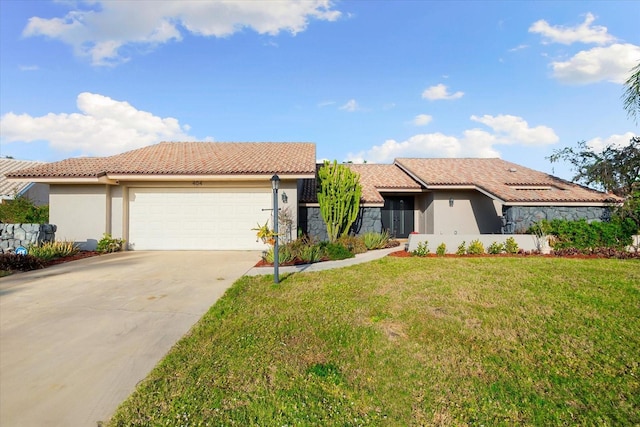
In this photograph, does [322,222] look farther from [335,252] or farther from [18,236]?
[18,236]

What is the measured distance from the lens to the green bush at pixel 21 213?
46.6ft

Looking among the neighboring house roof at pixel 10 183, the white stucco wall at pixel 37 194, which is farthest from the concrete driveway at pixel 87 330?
the white stucco wall at pixel 37 194

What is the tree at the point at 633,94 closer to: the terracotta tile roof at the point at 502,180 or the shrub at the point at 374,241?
the terracotta tile roof at the point at 502,180

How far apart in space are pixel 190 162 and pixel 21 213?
26.1ft

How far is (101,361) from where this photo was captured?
3.96 m

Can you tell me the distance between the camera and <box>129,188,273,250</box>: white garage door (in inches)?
524

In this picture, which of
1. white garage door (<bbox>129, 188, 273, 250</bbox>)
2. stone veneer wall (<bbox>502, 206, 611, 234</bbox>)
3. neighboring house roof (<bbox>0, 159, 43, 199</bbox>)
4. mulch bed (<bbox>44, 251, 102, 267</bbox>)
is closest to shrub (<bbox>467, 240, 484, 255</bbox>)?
stone veneer wall (<bbox>502, 206, 611, 234</bbox>)

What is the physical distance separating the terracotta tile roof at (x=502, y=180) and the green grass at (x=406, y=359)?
24.9ft

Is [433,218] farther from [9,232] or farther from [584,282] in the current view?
[9,232]

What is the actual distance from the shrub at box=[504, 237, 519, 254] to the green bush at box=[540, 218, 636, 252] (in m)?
1.50

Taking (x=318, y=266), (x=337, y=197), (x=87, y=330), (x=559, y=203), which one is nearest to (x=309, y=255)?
(x=318, y=266)

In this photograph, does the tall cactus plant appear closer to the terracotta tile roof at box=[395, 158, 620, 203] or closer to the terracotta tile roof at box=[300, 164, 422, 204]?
the terracotta tile roof at box=[300, 164, 422, 204]

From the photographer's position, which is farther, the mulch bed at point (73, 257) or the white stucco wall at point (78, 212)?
the white stucco wall at point (78, 212)

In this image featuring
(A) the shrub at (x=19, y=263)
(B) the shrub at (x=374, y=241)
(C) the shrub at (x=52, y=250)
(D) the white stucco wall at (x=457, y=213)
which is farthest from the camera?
(D) the white stucco wall at (x=457, y=213)
